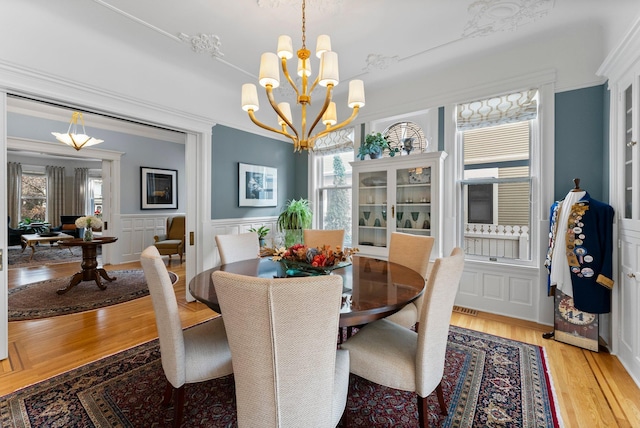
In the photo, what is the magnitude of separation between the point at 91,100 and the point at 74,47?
0.44 meters

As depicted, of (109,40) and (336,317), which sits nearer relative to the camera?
(336,317)

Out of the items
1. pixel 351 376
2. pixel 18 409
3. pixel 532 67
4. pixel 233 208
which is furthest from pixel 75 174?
pixel 532 67

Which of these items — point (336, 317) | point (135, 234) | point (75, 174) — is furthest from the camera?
point (75, 174)

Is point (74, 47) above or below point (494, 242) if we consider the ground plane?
above

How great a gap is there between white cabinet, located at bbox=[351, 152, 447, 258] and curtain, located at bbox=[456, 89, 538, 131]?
0.48 metres

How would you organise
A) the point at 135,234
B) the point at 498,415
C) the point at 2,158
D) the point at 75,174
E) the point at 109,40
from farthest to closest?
the point at 75,174, the point at 135,234, the point at 109,40, the point at 2,158, the point at 498,415

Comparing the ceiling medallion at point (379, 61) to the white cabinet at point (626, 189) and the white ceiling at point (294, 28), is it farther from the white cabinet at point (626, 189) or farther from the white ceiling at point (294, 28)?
the white cabinet at point (626, 189)

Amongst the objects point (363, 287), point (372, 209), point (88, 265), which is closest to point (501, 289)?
point (372, 209)

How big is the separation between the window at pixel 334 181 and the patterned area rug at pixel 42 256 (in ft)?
17.0

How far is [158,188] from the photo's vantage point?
6711mm

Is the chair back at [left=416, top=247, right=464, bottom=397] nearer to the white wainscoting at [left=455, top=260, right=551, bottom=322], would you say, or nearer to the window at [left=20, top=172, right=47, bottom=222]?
the white wainscoting at [left=455, top=260, right=551, bottom=322]

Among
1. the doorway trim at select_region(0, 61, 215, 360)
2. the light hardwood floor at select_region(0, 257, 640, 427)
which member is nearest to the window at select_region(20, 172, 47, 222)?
the light hardwood floor at select_region(0, 257, 640, 427)

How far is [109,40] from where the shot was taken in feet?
9.07

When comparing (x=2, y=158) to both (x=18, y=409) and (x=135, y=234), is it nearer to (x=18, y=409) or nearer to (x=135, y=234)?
(x=18, y=409)
